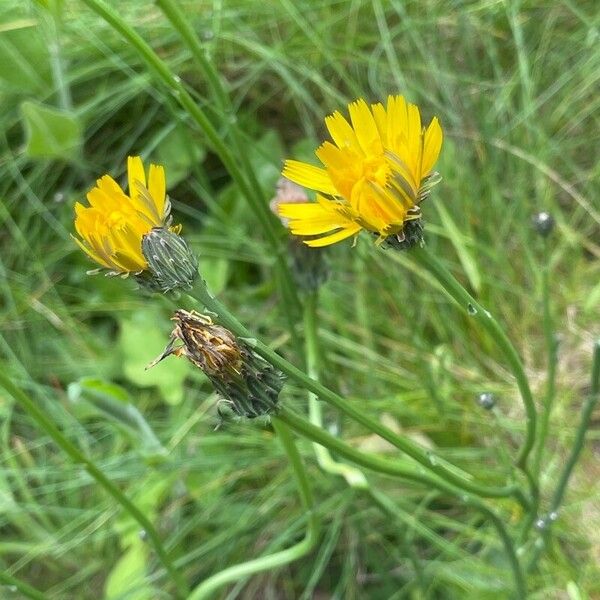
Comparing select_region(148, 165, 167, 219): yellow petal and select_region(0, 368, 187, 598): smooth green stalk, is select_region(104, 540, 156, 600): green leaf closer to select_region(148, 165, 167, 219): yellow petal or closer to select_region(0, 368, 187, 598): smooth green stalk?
select_region(0, 368, 187, 598): smooth green stalk

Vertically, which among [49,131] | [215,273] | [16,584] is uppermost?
[49,131]

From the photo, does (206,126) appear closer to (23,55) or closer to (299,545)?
(299,545)

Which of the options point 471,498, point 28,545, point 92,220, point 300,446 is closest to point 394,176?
point 92,220

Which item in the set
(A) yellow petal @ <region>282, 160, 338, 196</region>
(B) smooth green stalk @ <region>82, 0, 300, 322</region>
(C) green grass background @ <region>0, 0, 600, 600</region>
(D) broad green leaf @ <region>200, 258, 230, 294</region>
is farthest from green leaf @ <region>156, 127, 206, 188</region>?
(A) yellow petal @ <region>282, 160, 338, 196</region>

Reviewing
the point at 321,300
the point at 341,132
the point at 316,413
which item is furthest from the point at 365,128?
the point at 321,300

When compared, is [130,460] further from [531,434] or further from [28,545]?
[531,434]
